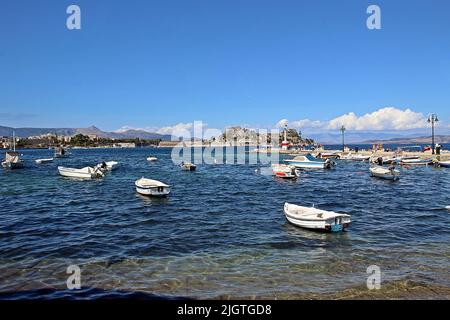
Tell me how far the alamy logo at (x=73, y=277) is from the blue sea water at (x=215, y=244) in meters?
0.27

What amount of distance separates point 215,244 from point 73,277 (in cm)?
856

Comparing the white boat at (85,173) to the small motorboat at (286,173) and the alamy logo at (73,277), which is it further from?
the alamy logo at (73,277)

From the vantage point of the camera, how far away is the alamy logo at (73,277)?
51.5 feet

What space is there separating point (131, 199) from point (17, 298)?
89.2ft

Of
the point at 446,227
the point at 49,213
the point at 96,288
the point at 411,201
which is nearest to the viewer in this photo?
the point at 96,288

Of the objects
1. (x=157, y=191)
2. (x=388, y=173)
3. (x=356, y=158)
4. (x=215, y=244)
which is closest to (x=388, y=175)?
(x=388, y=173)

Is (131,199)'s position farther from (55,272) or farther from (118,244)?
(55,272)

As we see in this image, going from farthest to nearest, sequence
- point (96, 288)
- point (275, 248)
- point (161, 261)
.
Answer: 1. point (275, 248)
2. point (161, 261)
3. point (96, 288)

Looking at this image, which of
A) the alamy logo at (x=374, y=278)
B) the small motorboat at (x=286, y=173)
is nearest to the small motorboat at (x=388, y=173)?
the small motorboat at (x=286, y=173)

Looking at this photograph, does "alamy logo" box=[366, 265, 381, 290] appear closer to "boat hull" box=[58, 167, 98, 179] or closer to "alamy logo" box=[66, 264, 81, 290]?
"alamy logo" box=[66, 264, 81, 290]

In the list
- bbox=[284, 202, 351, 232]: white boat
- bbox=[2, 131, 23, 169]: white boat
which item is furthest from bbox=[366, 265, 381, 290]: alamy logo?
bbox=[2, 131, 23, 169]: white boat
